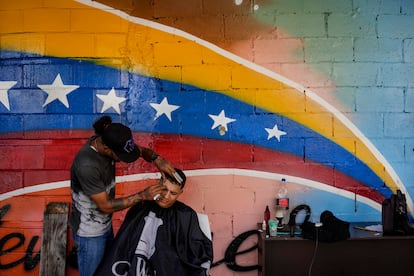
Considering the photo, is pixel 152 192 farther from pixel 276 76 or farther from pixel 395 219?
pixel 395 219

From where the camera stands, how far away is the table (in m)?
3.63

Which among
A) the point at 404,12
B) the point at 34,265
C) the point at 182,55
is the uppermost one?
the point at 404,12

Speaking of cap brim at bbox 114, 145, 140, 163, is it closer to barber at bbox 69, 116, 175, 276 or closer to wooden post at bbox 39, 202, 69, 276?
barber at bbox 69, 116, 175, 276

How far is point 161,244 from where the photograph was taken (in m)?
2.79

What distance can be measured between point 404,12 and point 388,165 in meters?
1.24

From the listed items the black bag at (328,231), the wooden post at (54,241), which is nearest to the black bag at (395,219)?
the black bag at (328,231)

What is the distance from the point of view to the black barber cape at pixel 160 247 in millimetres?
2738

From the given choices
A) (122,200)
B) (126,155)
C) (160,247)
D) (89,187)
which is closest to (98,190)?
(89,187)

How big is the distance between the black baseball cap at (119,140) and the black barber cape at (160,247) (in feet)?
1.21

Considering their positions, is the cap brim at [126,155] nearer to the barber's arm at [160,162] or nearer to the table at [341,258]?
the barber's arm at [160,162]

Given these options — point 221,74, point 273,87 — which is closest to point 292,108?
point 273,87

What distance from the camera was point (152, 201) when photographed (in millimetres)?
2992

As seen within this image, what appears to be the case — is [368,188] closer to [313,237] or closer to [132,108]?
[313,237]

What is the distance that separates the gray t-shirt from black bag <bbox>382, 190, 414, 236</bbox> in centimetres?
199
